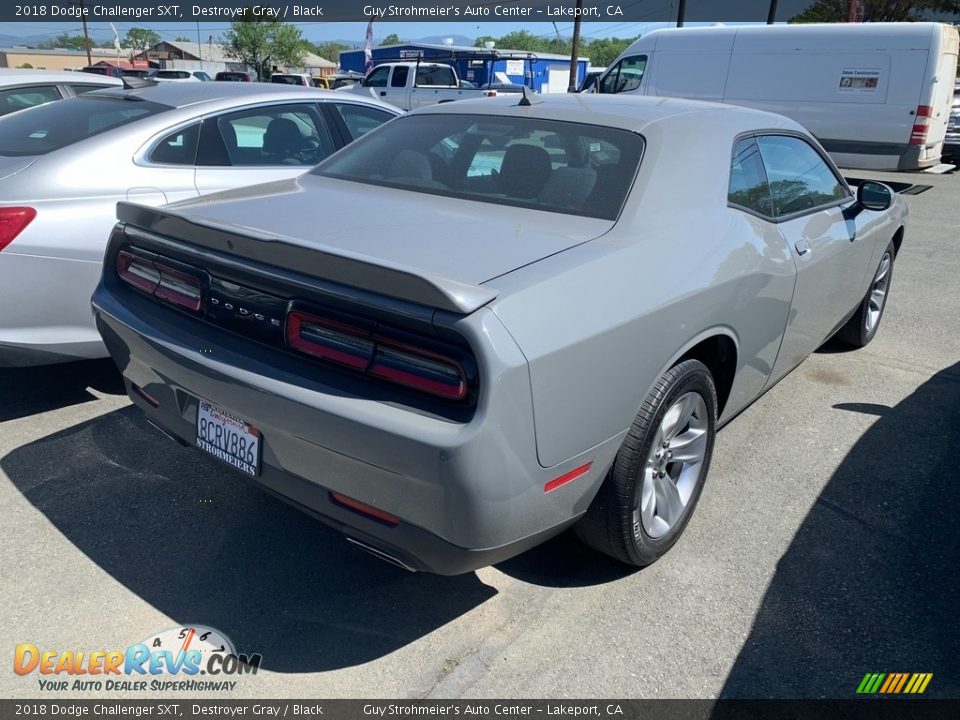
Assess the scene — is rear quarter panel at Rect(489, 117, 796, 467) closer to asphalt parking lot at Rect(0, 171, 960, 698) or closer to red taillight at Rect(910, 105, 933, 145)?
asphalt parking lot at Rect(0, 171, 960, 698)

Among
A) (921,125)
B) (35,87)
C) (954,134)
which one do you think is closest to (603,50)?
(954,134)

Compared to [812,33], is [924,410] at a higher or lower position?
lower

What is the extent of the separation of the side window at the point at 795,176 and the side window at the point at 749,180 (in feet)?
0.21

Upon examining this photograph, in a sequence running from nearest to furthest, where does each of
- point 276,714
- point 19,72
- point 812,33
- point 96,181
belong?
point 276,714
point 96,181
point 19,72
point 812,33

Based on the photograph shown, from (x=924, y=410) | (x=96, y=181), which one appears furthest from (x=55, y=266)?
(x=924, y=410)

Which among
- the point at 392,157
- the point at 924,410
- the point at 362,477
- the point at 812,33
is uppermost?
the point at 812,33

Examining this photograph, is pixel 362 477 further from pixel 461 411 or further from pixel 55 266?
pixel 55 266

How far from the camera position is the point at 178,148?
4258 millimetres

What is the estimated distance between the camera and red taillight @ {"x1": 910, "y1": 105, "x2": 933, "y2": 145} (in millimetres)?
12250

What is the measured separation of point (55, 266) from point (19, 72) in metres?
4.59

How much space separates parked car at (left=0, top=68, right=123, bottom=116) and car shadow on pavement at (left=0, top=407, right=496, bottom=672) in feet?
13.8

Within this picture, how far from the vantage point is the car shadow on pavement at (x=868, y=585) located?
2.39 meters

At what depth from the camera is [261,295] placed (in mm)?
2305

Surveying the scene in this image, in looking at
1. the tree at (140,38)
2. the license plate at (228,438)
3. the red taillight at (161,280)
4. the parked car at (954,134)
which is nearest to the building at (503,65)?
the parked car at (954,134)
